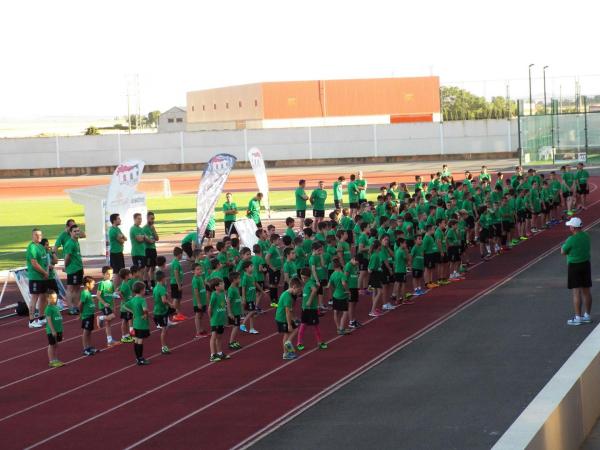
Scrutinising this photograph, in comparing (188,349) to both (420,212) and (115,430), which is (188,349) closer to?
(115,430)

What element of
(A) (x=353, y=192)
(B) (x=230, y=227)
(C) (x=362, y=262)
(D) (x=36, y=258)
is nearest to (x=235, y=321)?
(D) (x=36, y=258)

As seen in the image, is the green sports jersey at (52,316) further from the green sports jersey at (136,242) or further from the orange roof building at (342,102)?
the orange roof building at (342,102)

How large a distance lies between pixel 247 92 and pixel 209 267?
8158cm

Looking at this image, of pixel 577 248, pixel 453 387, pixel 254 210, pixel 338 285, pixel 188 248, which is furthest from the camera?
pixel 254 210

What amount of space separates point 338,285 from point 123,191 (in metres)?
10.7

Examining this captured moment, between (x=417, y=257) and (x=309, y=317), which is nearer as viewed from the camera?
(x=309, y=317)

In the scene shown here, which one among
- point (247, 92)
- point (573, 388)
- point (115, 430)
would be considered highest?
point (247, 92)

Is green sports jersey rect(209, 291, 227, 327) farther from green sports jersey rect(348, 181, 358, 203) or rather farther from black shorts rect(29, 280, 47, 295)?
green sports jersey rect(348, 181, 358, 203)

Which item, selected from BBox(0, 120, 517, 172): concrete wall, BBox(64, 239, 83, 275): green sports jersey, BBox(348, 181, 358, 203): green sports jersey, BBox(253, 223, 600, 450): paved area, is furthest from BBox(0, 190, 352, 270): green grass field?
BBox(0, 120, 517, 172): concrete wall

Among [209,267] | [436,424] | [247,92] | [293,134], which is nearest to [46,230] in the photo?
[209,267]

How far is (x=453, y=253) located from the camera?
72.9ft

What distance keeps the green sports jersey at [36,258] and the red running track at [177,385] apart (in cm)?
104

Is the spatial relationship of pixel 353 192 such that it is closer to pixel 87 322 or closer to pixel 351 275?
pixel 351 275

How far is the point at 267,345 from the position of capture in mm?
16781
